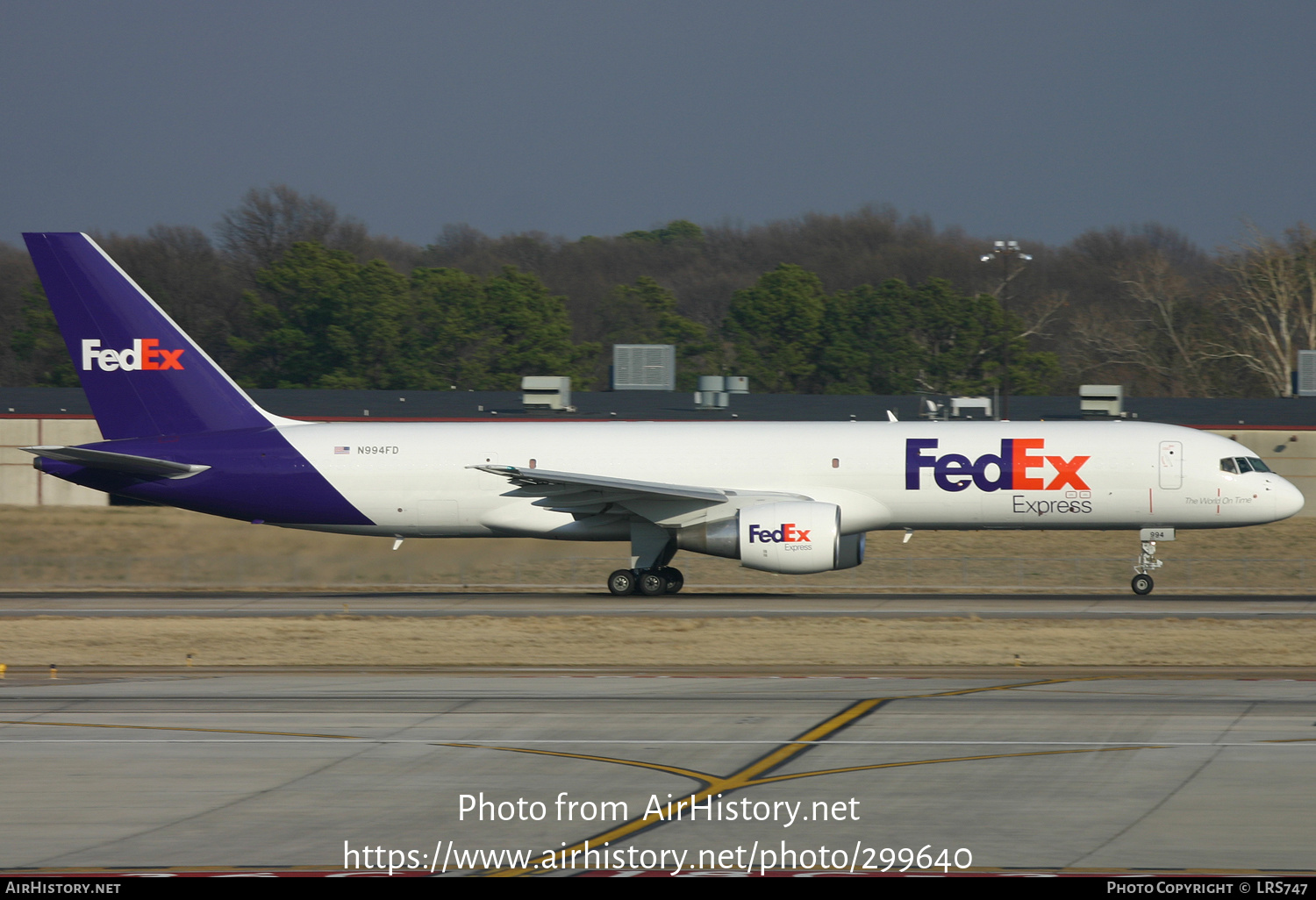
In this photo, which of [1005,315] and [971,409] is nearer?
[971,409]

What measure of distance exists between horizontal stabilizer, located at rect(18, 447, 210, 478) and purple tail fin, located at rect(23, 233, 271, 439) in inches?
51.6

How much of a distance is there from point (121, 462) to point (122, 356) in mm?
3154

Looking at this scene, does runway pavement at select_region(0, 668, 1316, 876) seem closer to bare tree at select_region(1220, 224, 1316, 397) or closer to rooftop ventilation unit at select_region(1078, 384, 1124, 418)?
rooftop ventilation unit at select_region(1078, 384, 1124, 418)

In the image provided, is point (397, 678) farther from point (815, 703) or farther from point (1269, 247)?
point (1269, 247)

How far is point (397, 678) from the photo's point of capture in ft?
74.2

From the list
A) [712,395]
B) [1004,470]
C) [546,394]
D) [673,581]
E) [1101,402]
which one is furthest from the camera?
[712,395]

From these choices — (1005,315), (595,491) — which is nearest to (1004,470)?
(595,491)

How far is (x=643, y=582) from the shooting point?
3550 cm

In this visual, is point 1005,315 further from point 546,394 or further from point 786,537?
point 786,537

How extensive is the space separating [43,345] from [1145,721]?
3428 inches

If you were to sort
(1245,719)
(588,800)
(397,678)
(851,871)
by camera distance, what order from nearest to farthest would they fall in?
(851,871) < (588,800) < (1245,719) < (397,678)

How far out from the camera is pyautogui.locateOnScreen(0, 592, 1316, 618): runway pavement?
→ 31.4m

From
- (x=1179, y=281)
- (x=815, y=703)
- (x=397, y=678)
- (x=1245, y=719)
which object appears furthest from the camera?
(x=1179, y=281)

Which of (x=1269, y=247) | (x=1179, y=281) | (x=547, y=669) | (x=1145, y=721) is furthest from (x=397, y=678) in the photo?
(x=1179, y=281)
